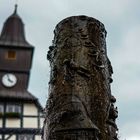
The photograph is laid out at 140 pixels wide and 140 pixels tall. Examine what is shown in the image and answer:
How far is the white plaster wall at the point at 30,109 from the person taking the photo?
26.0 m

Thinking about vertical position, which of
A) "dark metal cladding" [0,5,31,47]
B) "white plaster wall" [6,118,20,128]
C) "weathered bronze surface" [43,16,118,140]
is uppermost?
"dark metal cladding" [0,5,31,47]

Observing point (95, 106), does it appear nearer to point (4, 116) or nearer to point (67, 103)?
point (67, 103)

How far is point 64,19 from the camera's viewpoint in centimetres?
389

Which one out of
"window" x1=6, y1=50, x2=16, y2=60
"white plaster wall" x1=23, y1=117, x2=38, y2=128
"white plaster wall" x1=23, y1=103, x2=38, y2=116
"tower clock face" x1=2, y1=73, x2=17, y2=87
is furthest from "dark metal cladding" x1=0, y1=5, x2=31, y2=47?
"white plaster wall" x1=23, y1=117, x2=38, y2=128

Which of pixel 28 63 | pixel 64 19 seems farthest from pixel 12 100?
pixel 64 19

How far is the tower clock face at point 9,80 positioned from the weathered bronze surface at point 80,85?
25.6 meters

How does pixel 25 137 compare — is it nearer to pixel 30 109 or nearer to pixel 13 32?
pixel 30 109

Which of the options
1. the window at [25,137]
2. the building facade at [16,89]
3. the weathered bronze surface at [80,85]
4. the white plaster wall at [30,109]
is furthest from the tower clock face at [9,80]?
the weathered bronze surface at [80,85]

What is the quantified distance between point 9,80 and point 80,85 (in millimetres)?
26446

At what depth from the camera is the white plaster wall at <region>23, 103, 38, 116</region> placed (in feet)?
85.4

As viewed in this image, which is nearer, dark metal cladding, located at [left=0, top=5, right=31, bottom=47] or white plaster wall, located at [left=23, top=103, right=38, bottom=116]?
white plaster wall, located at [left=23, top=103, right=38, bottom=116]

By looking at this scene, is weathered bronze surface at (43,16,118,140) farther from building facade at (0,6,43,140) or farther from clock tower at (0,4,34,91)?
clock tower at (0,4,34,91)

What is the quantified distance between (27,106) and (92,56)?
76.5ft

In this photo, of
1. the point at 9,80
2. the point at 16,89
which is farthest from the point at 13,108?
the point at 9,80
